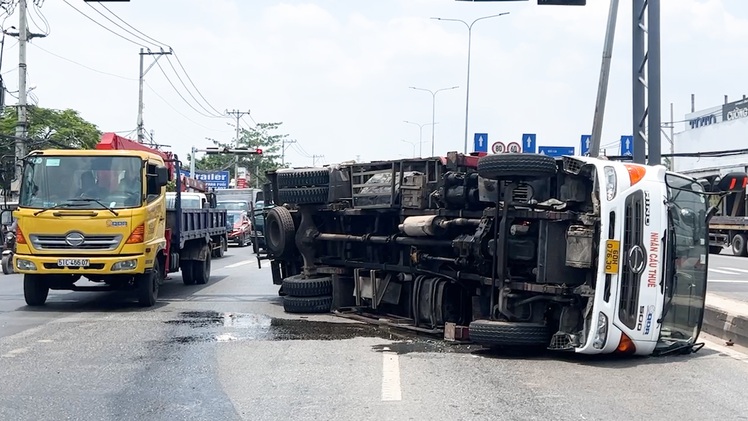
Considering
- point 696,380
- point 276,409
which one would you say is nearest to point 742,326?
point 696,380

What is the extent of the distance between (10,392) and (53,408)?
784 mm

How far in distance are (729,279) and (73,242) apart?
15073mm

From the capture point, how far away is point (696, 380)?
300 inches

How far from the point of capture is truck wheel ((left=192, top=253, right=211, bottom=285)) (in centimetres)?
1706

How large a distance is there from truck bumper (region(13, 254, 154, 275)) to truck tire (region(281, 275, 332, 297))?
2338mm

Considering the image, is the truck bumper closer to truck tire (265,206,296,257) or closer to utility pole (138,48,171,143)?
truck tire (265,206,296,257)

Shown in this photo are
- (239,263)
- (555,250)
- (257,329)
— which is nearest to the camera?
(555,250)

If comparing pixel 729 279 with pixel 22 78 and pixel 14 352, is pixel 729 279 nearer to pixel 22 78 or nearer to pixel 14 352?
pixel 14 352

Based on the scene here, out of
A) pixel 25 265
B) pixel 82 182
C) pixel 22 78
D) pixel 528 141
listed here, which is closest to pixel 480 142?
pixel 528 141

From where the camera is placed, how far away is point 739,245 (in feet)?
105

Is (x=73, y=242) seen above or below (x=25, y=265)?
above

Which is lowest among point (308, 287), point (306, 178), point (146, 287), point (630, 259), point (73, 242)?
point (146, 287)

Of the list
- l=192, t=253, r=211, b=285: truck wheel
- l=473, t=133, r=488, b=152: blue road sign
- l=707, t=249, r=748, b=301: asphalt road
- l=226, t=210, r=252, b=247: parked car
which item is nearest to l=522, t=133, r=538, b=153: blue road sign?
l=473, t=133, r=488, b=152: blue road sign

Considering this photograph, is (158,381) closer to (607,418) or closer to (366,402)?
(366,402)
